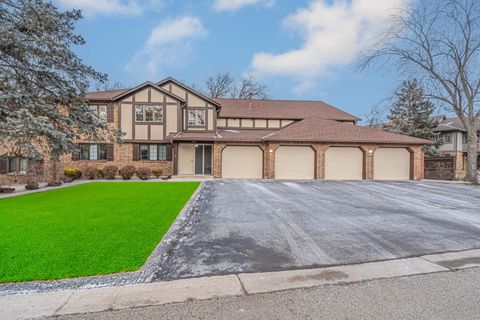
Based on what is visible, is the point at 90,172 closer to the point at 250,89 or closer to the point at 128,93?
the point at 128,93

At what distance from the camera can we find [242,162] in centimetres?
1777

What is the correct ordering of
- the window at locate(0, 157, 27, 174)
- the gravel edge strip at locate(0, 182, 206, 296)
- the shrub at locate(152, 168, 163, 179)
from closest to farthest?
1. the gravel edge strip at locate(0, 182, 206, 296)
2. the window at locate(0, 157, 27, 174)
3. the shrub at locate(152, 168, 163, 179)

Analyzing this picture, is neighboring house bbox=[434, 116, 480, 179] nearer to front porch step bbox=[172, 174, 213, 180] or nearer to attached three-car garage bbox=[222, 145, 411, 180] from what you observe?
attached three-car garage bbox=[222, 145, 411, 180]

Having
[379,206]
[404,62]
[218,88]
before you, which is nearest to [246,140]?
[379,206]

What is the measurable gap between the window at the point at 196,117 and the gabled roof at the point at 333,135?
17.9 ft

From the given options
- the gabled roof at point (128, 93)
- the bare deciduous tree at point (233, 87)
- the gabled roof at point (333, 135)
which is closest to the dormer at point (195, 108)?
the gabled roof at point (128, 93)

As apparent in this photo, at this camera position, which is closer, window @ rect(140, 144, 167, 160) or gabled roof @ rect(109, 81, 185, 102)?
gabled roof @ rect(109, 81, 185, 102)

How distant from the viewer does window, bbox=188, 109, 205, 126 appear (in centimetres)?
1941

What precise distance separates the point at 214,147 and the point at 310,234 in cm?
1250

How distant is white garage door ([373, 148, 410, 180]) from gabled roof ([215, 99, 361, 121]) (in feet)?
21.0

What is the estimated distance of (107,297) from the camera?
2.98 m

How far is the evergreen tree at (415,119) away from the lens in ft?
88.3

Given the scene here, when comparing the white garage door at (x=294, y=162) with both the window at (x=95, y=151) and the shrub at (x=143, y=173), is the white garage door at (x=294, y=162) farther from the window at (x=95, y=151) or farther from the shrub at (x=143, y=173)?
the window at (x=95, y=151)

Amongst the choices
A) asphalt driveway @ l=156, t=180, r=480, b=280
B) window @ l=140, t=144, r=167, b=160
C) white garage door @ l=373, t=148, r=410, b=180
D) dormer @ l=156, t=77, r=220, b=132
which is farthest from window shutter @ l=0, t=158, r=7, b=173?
white garage door @ l=373, t=148, r=410, b=180
